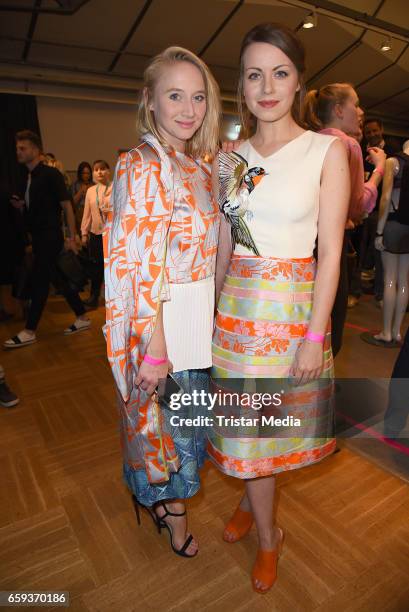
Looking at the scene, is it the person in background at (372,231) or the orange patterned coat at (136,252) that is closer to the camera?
the orange patterned coat at (136,252)

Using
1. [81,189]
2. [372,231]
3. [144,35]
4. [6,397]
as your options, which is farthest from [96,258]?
[144,35]

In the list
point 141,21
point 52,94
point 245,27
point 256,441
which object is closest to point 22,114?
point 52,94

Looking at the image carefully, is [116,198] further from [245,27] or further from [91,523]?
[245,27]

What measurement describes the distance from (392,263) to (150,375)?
2.81 metres

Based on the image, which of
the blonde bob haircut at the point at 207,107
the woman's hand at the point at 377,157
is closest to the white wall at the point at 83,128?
the woman's hand at the point at 377,157

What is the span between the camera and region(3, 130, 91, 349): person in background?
3391 mm

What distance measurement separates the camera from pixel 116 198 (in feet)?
3.81

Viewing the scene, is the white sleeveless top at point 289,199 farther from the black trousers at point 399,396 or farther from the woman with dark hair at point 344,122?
the black trousers at point 399,396

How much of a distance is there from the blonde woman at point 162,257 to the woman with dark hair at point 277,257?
0.31ft

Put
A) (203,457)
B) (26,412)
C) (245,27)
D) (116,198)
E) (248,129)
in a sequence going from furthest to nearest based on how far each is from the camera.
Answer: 1. (245,27)
2. (26,412)
3. (203,457)
4. (248,129)
5. (116,198)

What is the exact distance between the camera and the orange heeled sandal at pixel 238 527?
5.16ft

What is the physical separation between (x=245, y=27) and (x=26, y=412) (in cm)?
678

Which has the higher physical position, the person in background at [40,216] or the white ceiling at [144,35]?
the white ceiling at [144,35]

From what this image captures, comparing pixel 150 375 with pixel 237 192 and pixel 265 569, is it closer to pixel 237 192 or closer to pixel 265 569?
pixel 237 192
